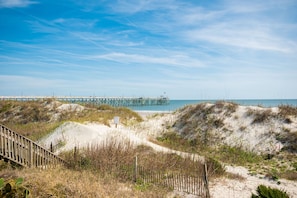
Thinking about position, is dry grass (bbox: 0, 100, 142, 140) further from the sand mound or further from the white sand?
the sand mound

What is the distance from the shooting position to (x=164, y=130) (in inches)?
1005

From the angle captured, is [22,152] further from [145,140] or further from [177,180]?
[145,140]

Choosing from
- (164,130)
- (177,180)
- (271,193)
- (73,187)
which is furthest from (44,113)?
(271,193)

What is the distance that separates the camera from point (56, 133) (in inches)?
826

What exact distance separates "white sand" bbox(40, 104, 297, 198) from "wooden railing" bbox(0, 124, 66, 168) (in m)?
2.34

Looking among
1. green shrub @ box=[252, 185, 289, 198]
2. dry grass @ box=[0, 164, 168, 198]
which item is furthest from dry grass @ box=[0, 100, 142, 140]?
green shrub @ box=[252, 185, 289, 198]

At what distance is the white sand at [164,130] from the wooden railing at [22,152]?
234 cm

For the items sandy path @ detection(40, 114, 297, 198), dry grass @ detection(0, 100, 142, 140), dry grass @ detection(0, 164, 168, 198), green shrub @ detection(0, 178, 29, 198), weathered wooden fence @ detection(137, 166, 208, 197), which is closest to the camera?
green shrub @ detection(0, 178, 29, 198)

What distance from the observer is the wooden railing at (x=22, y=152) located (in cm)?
1220

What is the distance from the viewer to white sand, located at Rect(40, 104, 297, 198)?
40.5 ft

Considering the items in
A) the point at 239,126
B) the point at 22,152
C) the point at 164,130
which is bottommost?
the point at 164,130

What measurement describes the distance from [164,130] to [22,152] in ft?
48.4

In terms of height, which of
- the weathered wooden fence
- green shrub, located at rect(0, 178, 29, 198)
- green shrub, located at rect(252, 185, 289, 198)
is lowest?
the weathered wooden fence

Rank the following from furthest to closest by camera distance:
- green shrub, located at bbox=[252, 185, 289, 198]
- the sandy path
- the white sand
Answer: the white sand < the sandy path < green shrub, located at bbox=[252, 185, 289, 198]
